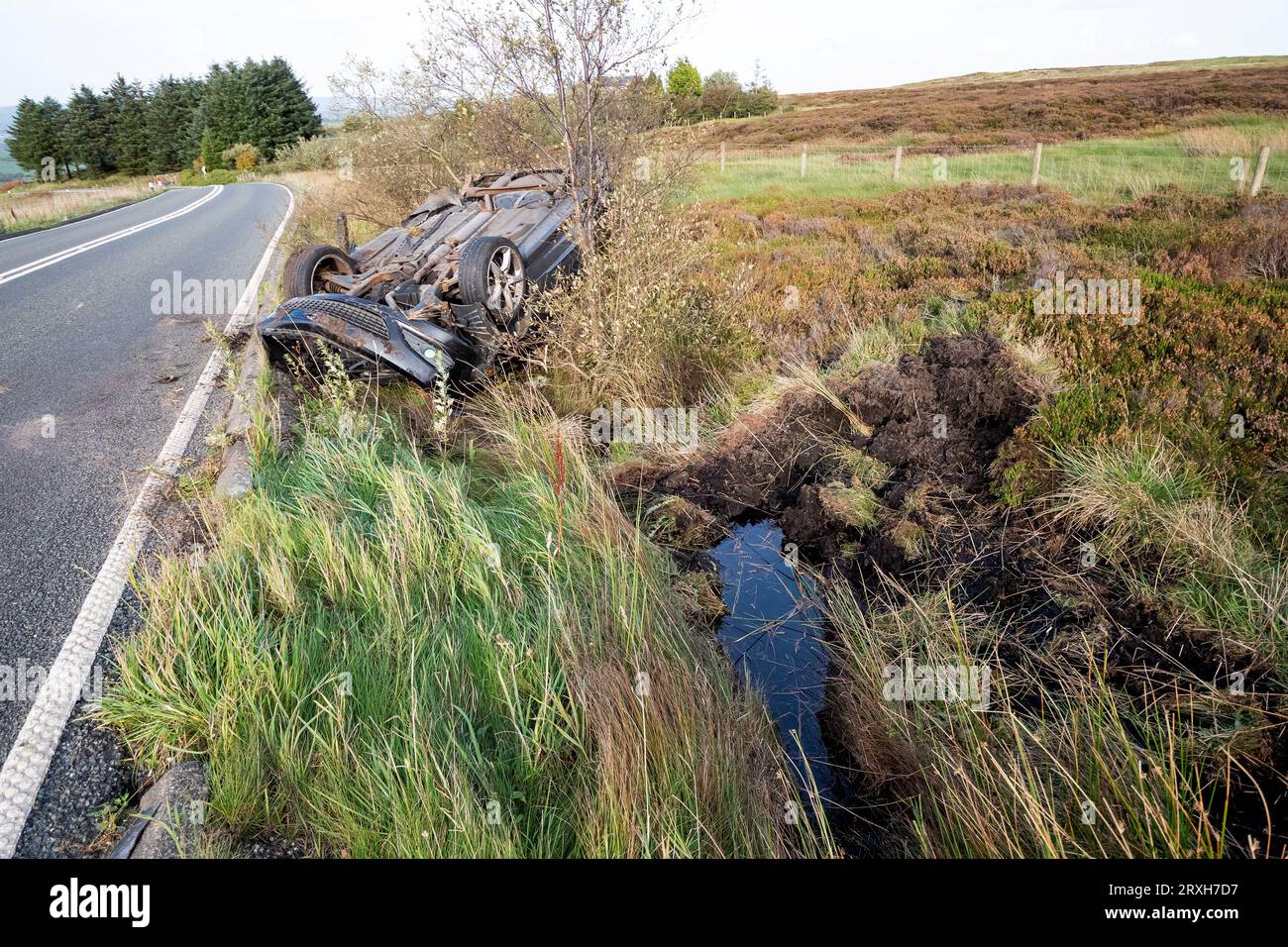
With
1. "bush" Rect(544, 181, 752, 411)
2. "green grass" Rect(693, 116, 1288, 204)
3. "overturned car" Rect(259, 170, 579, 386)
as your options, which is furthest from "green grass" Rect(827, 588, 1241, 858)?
"green grass" Rect(693, 116, 1288, 204)

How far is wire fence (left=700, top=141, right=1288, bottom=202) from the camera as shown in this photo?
13.1m

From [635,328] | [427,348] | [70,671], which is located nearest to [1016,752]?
[70,671]

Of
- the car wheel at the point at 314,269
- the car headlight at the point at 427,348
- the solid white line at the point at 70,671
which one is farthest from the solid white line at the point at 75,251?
the solid white line at the point at 70,671

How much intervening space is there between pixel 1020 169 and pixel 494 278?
16651 mm

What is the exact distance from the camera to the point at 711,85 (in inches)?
1373

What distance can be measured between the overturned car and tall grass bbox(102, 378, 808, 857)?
4.87 feet

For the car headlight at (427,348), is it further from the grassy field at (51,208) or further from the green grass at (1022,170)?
the grassy field at (51,208)

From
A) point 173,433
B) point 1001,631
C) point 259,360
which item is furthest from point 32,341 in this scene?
point 1001,631

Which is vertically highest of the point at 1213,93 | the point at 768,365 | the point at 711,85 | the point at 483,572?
the point at 711,85

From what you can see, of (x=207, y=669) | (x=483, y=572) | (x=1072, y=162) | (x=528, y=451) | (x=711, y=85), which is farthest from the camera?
(x=711, y=85)

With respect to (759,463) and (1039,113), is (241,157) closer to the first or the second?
(1039,113)

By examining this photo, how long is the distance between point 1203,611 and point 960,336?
3.31m

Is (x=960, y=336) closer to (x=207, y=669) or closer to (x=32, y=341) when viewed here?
(x=207, y=669)

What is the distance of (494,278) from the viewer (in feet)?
19.7
